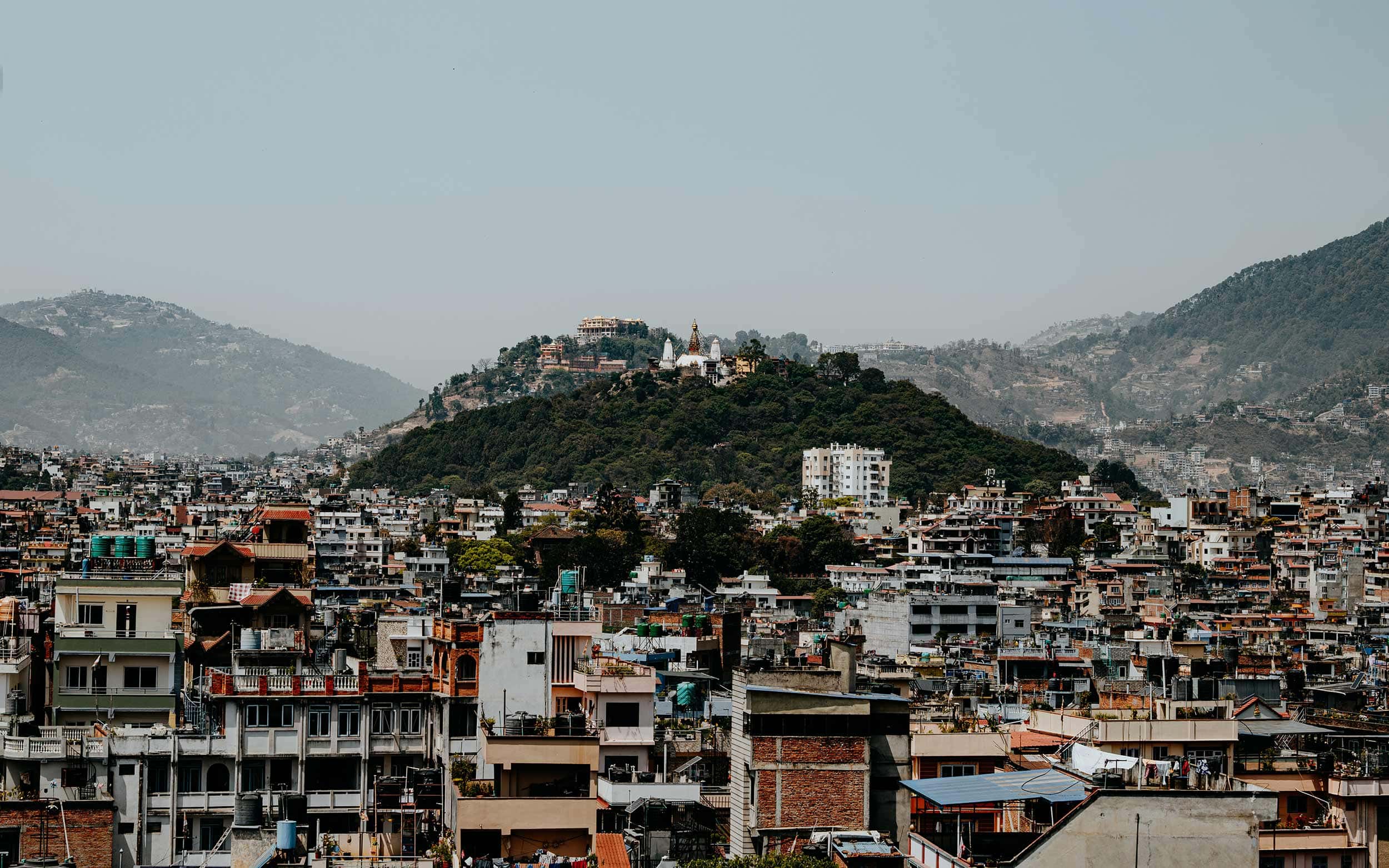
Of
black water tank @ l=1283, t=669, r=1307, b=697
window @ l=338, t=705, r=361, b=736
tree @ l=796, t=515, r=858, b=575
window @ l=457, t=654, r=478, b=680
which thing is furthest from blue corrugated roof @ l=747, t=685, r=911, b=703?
tree @ l=796, t=515, r=858, b=575

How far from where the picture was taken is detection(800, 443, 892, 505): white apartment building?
184 meters

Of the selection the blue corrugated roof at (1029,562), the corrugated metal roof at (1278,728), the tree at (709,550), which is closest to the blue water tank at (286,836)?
the corrugated metal roof at (1278,728)

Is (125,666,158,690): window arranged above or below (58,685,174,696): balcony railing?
above

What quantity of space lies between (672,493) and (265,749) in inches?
5317

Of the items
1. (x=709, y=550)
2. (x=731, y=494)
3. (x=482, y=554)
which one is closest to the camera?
(x=482, y=554)

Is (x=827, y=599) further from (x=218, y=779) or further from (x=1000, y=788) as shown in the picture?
(x=1000, y=788)

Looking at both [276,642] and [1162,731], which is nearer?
[1162,731]

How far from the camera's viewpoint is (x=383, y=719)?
32531 millimetres

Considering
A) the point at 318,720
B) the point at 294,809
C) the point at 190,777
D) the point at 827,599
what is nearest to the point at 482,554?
the point at 827,599

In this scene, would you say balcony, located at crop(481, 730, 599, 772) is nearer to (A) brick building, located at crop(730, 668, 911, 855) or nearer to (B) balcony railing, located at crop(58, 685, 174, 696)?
(A) brick building, located at crop(730, 668, 911, 855)

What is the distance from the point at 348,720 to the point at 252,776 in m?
1.63

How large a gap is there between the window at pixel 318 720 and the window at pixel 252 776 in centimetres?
93

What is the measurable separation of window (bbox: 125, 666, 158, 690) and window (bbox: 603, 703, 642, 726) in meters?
8.18

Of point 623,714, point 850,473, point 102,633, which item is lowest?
point 623,714
